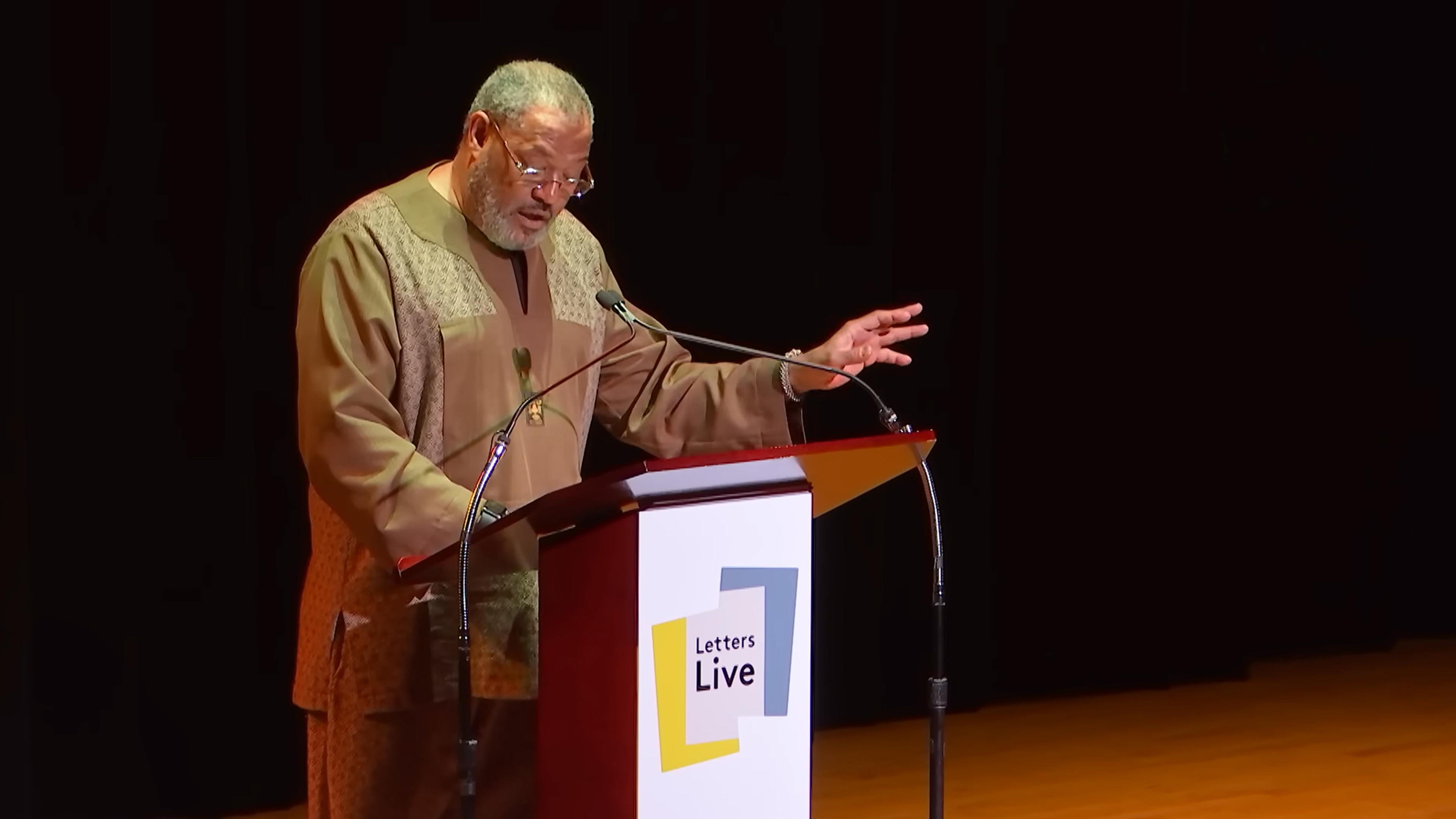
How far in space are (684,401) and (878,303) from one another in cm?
205

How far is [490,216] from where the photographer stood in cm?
254

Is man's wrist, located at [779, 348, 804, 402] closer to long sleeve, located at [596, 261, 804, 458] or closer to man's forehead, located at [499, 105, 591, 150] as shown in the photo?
long sleeve, located at [596, 261, 804, 458]

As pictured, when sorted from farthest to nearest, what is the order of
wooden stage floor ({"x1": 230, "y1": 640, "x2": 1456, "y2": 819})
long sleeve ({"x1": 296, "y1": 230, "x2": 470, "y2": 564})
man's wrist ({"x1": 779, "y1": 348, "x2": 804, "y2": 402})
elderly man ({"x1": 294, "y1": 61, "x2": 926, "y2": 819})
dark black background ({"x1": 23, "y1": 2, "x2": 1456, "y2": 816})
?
wooden stage floor ({"x1": 230, "y1": 640, "x2": 1456, "y2": 819}) → dark black background ({"x1": 23, "y1": 2, "x2": 1456, "y2": 816}) → man's wrist ({"x1": 779, "y1": 348, "x2": 804, "y2": 402}) → elderly man ({"x1": 294, "y1": 61, "x2": 926, "y2": 819}) → long sleeve ({"x1": 296, "y1": 230, "x2": 470, "y2": 564})

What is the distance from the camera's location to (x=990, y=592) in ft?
16.6

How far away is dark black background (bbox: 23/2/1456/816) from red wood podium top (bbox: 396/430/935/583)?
5.43 feet

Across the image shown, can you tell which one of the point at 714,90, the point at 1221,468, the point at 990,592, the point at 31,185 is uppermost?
the point at 714,90

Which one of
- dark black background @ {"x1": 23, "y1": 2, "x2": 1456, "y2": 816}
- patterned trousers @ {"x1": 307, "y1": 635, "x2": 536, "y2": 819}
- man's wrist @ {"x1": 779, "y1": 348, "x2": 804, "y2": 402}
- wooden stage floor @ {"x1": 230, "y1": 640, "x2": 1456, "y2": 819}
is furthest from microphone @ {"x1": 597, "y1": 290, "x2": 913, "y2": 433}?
wooden stage floor @ {"x1": 230, "y1": 640, "x2": 1456, "y2": 819}

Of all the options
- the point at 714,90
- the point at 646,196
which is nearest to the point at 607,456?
the point at 646,196

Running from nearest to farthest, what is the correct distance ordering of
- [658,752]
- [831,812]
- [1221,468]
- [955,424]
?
[658,752], [831,812], [955,424], [1221,468]

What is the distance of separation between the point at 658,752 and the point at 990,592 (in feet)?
10.0

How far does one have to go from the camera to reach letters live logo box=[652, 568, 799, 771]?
212 centimetres

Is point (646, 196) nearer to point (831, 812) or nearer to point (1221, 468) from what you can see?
point (831, 812)

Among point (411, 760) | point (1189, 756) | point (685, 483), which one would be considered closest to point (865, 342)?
point (685, 483)

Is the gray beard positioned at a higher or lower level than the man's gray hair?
lower
